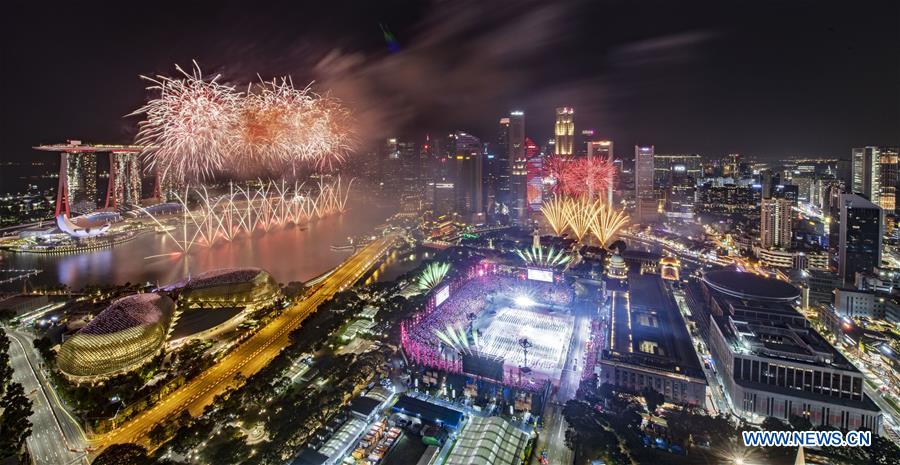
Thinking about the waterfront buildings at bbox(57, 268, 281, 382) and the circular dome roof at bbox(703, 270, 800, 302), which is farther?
the circular dome roof at bbox(703, 270, 800, 302)

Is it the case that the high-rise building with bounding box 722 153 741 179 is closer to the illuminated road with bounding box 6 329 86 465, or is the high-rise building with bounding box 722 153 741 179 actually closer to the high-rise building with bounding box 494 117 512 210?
the high-rise building with bounding box 494 117 512 210

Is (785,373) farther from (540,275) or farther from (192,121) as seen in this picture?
(192,121)

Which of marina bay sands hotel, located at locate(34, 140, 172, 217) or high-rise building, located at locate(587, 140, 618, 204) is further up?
high-rise building, located at locate(587, 140, 618, 204)

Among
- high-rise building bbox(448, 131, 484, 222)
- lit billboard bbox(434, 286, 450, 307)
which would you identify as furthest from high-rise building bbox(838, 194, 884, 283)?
high-rise building bbox(448, 131, 484, 222)

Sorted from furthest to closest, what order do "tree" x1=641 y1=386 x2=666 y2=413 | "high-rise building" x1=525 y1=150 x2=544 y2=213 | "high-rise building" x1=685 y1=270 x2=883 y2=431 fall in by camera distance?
1. "high-rise building" x1=525 y1=150 x2=544 y2=213
2. "tree" x1=641 y1=386 x2=666 y2=413
3. "high-rise building" x1=685 y1=270 x2=883 y2=431

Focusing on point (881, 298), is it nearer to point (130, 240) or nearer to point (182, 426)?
point (182, 426)

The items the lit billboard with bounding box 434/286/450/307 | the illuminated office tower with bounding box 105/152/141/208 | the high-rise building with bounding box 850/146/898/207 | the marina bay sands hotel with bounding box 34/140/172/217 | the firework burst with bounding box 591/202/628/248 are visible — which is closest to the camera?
the lit billboard with bounding box 434/286/450/307

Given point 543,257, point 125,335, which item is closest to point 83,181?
point 125,335
